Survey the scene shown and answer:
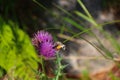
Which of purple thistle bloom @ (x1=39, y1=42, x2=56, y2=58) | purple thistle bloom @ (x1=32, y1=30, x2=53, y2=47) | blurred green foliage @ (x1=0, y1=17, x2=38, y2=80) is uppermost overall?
blurred green foliage @ (x1=0, y1=17, x2=38, y2=80)

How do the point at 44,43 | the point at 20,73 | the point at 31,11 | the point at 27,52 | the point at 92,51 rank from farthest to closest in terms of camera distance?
1. the point at 92,51
2. the point at 31,11
3. the point at 27,52
4. the point at 20,73
5. the point at 44,43

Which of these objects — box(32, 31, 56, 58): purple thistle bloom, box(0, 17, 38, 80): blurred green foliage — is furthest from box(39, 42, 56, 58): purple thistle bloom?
box(0, 17, 38, 80): blurred green foliage

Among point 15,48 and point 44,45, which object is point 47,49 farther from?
point 15,48

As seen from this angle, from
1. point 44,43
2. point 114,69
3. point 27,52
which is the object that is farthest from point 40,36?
point 114,69

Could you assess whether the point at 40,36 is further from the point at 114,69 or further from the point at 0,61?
the point at 114,69

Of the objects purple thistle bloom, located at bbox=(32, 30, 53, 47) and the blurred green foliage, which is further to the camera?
the blurred green foliage

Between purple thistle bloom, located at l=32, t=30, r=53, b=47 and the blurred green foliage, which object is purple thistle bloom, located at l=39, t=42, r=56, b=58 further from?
the blurred green foliage
